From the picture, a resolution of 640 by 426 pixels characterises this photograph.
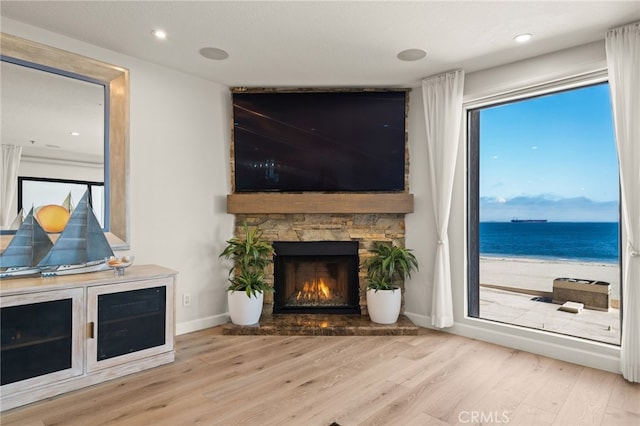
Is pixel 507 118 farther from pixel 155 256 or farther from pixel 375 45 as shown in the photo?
pixel 155 256

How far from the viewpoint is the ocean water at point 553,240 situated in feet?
9.94

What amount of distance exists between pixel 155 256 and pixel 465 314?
2.95 m

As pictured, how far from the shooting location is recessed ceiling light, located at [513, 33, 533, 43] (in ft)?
8.08

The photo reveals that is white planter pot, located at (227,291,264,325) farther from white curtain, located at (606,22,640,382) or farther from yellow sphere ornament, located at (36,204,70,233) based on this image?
white curtain, located at (606,22,640,382)

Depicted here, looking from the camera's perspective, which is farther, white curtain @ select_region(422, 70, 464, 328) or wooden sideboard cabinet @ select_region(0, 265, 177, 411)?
white curtain @ select_region(422, 70, 464, 328)

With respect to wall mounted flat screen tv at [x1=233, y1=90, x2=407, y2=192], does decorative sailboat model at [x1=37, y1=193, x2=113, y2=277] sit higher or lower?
lower

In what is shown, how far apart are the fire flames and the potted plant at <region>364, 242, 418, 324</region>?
575mm

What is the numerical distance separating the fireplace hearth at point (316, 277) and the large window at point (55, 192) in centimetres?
165

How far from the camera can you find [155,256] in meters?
3.05

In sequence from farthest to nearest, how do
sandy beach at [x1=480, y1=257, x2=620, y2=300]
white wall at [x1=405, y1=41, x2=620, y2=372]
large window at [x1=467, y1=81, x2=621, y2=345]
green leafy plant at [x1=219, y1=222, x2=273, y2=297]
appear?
sandy beach at [x1=480, y1=257, x2=620, y2=300]
green leafy plant at [x1=219, y1=222, x2=273, y2=297]
large window at [x1=467, y1=81, x2=621, y2=345]
white wall at [x1=405, y1=41, x2=620, y2=372]

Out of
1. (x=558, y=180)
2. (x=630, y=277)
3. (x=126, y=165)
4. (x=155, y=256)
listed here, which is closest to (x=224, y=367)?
(x=155, y=256)

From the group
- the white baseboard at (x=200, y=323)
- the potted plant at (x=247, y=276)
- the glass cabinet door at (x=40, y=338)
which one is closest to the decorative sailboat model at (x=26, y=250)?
the glass cabinet door at (x=40, y=338)

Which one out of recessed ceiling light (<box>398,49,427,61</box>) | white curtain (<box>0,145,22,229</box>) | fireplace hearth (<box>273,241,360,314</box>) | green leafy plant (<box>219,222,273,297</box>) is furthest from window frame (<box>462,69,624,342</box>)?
white curtain (<box>0,145,22,229</box>)

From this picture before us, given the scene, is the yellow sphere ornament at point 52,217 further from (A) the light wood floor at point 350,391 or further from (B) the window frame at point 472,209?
(B) the window frame at point 472,209
